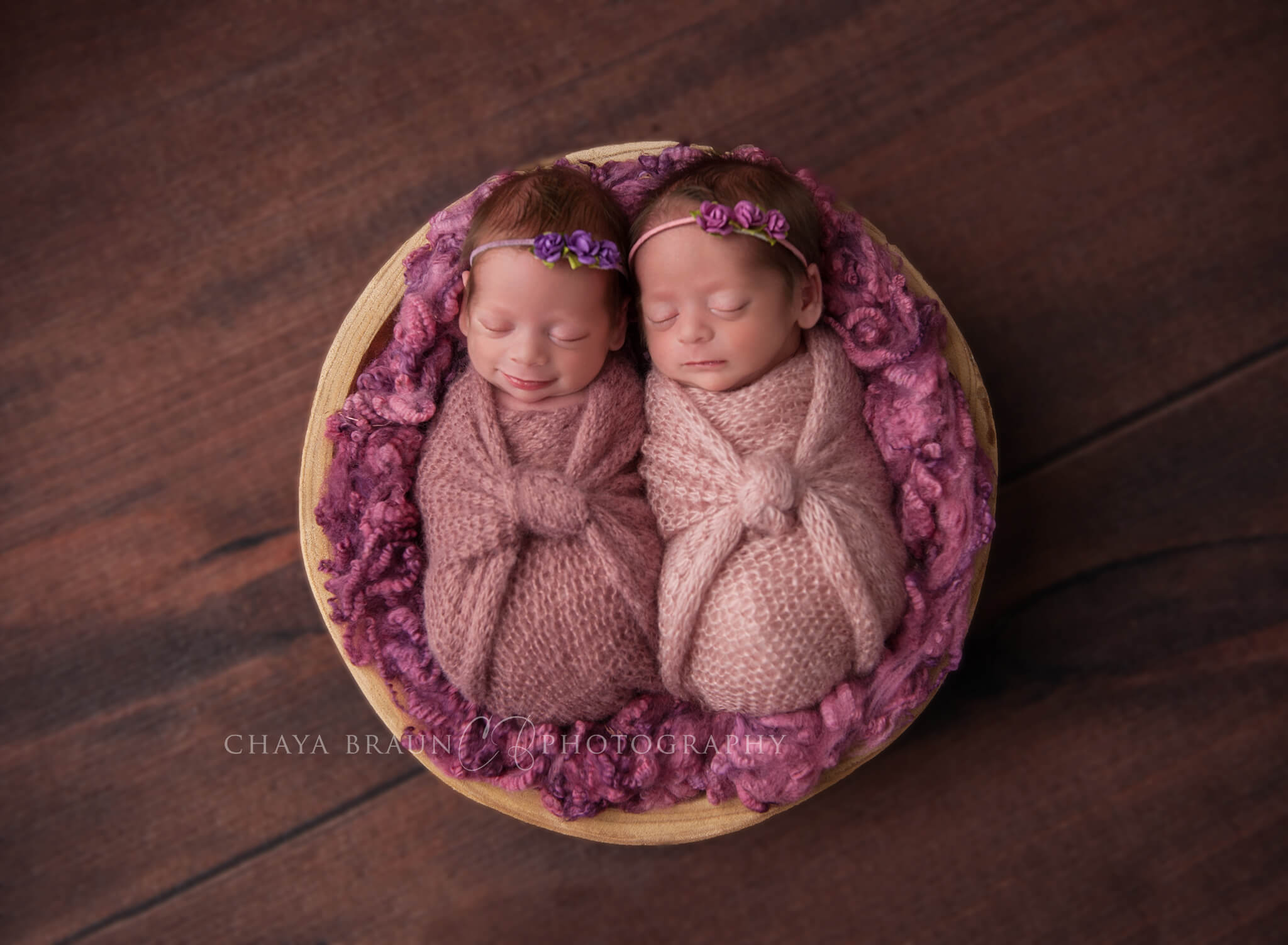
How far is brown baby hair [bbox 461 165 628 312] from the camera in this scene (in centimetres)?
101

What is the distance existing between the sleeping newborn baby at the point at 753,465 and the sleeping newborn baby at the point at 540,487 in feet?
0.16

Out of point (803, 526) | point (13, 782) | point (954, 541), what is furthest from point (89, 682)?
point (954, 541)

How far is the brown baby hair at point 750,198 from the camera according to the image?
1.02 metres

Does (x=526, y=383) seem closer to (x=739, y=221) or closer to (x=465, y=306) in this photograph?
(x=465, y=306)

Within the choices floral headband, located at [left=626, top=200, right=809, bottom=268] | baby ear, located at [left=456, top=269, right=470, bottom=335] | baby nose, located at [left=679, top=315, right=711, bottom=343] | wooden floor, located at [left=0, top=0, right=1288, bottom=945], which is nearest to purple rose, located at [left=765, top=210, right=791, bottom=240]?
floral headband, located at [left=626, top=200, right=809, bottom=268]

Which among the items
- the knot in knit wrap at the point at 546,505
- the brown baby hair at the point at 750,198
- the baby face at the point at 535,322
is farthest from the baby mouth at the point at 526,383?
the brown baby hair at the point at 750,198

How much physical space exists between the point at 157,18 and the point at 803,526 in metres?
1.34

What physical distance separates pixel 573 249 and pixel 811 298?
0.29 metres

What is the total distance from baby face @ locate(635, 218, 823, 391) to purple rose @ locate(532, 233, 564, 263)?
0.11 meters

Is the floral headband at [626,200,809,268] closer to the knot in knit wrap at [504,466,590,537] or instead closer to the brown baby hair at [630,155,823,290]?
the brown baby hair at [630,155,823,290]

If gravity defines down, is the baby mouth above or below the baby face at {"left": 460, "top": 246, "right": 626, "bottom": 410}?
below

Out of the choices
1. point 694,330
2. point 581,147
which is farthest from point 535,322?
point 581,147

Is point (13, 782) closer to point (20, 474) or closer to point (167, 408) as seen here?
point (20, 474)

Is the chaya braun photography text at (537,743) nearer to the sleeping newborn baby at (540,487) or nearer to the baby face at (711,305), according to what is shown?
the sleeping newborn baby at (540,487)
